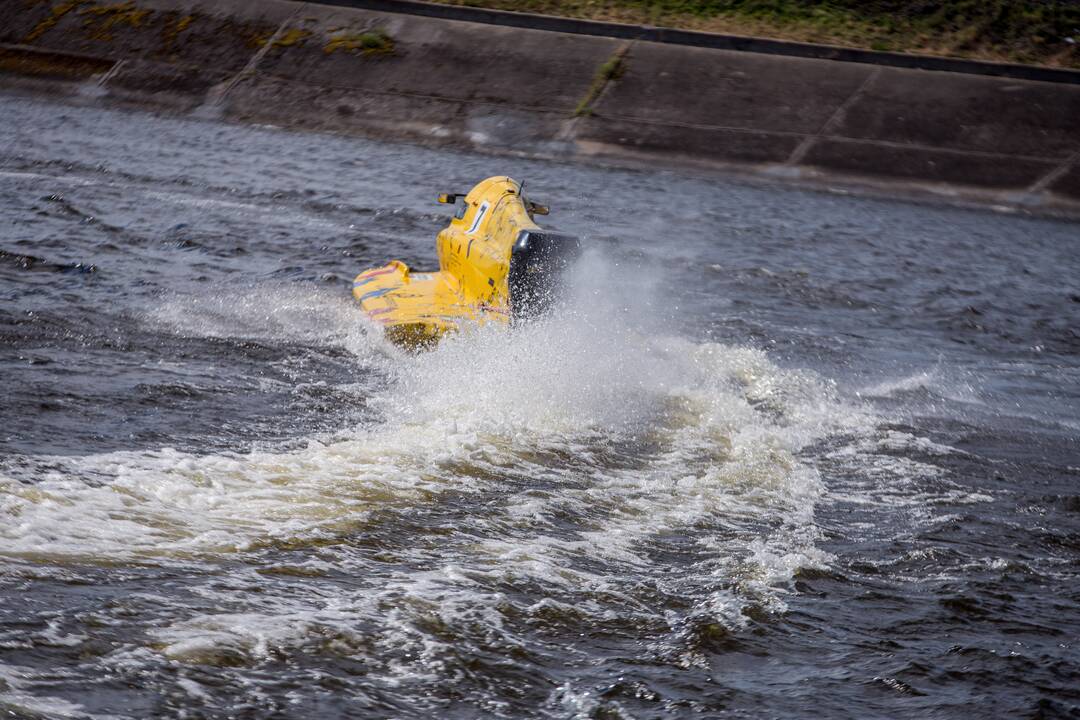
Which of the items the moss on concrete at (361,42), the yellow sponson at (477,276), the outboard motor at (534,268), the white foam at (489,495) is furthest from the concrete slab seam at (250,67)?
the outboard motor at (534,268)

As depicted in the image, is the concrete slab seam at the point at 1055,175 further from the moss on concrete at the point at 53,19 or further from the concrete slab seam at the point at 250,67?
the moss on concrete at the point at 53,19

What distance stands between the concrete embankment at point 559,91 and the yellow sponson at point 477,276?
14.0m

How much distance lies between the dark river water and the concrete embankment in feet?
34.8

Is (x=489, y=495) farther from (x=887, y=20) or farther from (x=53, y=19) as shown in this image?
(x=887, y=20)

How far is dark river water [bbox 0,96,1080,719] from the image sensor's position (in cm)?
494

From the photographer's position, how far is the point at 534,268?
10484 mm

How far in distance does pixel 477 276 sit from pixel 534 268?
2.42ft

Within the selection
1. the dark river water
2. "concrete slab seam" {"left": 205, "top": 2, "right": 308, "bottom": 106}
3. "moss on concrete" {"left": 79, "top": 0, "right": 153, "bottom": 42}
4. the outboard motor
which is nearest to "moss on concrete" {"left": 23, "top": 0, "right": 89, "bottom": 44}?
"moss on concrete" {"left": 79, "top": 0, "right": 153, "bottom": 42}

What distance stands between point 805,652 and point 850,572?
3.67 feet

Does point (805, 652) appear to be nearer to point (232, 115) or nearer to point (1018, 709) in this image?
point (1018, 709)

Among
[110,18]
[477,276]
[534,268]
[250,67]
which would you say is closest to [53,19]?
[110,18]

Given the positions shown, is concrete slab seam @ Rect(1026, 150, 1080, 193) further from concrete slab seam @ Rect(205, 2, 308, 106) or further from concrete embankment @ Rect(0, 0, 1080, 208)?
concrete slab seam @ Rect(205, 2, 308, 106)

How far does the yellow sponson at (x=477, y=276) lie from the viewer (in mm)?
10492

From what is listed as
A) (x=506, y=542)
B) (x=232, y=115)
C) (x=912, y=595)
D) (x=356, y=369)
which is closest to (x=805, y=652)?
(x=912, y=595)
